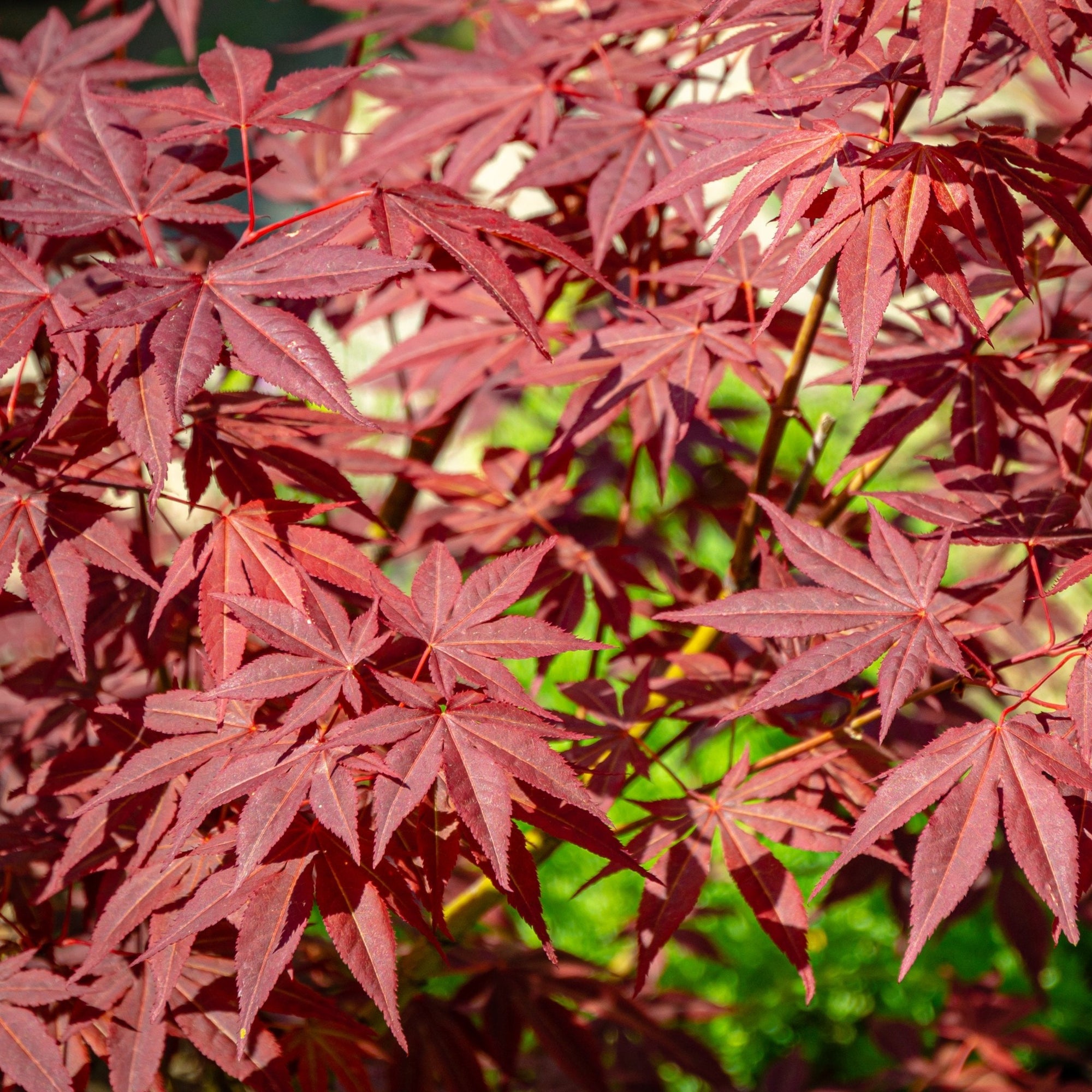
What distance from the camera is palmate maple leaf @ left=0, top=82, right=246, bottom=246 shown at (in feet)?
3.73

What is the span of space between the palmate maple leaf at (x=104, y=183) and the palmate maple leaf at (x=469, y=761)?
60cm

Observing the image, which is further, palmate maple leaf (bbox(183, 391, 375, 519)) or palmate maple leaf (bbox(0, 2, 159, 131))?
palmate maple leaf (bbox(0, 2, 159, 131))

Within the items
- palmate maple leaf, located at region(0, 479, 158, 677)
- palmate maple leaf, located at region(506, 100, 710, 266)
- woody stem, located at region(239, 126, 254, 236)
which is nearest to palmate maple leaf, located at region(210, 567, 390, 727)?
palmate maple leaf, located at region(0, 479, 158, 677)

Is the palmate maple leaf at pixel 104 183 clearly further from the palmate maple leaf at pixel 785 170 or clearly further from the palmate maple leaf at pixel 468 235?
the palmate maple leaf at pixel 785 170

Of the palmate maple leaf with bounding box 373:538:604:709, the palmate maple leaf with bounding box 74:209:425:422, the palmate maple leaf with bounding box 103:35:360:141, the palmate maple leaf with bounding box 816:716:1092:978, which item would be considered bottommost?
the palmate maple leaf with bounding box 816:716:1092:978

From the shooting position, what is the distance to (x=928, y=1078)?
2.09 m

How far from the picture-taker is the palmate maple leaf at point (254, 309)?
932 millimetres

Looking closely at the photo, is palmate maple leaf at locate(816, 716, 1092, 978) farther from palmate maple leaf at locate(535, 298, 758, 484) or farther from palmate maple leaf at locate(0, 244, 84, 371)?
palmate maple leaf at locate(0, 244, 84, 371)

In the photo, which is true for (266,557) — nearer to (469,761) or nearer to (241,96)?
(469,761)

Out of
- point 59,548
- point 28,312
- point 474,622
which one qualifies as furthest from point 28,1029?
point 28,312

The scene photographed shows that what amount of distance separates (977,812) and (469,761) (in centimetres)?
46

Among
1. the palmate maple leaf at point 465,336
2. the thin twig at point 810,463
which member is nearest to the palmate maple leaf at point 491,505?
the palmate maple leaf at point 465,336

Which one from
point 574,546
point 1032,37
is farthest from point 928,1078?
point 1032,37

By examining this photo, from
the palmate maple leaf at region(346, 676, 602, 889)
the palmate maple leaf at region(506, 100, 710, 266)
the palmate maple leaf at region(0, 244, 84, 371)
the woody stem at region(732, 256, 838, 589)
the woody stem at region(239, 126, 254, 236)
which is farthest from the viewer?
the palmate maple leaf at region(506, 100, 710, 266)
